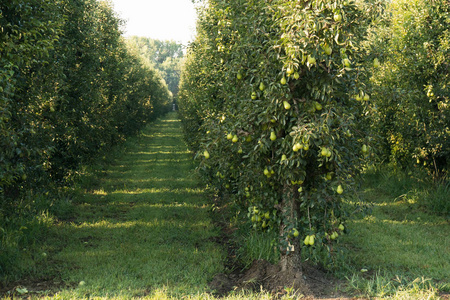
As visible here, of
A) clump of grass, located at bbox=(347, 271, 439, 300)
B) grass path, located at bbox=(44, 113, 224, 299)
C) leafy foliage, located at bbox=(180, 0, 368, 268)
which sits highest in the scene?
leafy foliage, located at bbox=(180, 0, 368, 268)

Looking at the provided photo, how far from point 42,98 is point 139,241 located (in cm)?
328

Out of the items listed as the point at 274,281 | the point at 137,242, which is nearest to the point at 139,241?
the point at 137,242

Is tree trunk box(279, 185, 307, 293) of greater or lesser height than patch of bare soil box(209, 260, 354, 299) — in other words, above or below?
above

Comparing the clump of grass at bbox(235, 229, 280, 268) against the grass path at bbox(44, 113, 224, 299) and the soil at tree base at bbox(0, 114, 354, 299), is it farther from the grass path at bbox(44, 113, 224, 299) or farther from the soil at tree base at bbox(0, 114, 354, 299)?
the grass path at bbox(44, 113, 224, 299)

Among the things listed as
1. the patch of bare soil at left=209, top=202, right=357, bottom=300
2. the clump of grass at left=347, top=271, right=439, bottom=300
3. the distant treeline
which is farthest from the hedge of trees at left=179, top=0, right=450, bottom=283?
the distant treeline

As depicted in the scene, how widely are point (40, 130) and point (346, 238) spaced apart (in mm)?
6212

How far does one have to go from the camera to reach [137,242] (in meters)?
7.43

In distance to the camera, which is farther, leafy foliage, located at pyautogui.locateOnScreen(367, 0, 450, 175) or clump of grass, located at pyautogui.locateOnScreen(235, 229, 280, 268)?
leafy foliage, located at pyautogui.locateOnScreen(367, 0, 450, 175)

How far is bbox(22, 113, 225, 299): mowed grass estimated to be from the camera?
17.8ft

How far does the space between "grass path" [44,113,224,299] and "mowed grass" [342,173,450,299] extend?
2387 mm

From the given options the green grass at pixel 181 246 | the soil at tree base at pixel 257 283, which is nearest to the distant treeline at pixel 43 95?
the green grass at pixel 181 246

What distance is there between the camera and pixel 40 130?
22.8ft

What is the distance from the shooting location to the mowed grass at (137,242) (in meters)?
5.44

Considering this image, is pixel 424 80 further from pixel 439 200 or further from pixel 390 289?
pixel 390 289
